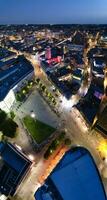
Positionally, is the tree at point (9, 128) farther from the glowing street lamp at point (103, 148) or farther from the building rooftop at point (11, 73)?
the glowing street lamp at point (103, 148)

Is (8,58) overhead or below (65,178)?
overhead

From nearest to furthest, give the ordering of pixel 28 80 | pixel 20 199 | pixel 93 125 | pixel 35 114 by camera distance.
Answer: pixel 20 199 < pixel 93 125 < pixel 35 114 < pixel 28 80

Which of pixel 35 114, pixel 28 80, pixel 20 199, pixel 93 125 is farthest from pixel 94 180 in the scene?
pixel 28 80

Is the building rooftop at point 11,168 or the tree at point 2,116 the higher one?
the tree at point 2,116

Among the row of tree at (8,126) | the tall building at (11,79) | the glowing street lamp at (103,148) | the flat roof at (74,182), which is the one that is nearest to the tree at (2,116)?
the row of tree at (8,126)

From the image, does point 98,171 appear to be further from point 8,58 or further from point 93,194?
point 8,58

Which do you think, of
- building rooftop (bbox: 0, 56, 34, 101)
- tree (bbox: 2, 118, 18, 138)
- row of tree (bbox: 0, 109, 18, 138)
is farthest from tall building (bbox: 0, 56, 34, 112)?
tree (bbox: 2, 118, 18, 138)
